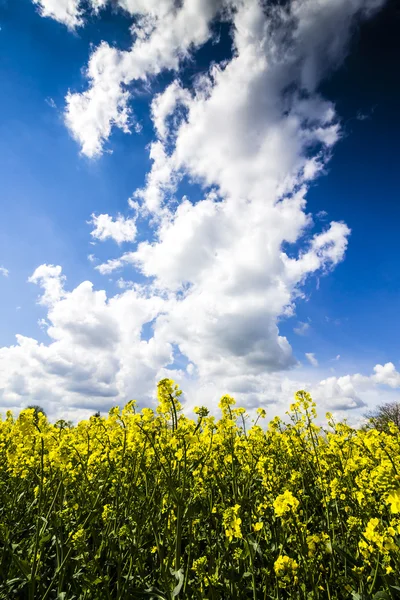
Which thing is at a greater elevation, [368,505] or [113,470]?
[113,470]

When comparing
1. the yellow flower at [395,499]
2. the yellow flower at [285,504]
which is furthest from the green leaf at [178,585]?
the yellow flower at [395,499]

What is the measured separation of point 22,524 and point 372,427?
624 centimetres

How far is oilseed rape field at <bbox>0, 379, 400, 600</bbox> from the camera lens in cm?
283

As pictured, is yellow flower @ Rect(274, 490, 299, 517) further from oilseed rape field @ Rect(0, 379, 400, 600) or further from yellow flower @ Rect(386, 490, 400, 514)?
yellow flower @ Rect(386, 490, 400, 514)

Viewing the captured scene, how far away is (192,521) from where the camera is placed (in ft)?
11.8

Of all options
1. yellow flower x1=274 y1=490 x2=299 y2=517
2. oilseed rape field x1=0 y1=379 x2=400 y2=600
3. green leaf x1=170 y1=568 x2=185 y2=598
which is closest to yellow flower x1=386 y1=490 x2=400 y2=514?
oilseed rape field x1=0 y1=379 x2=400 y2=600

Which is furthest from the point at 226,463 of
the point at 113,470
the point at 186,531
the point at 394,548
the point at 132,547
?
the point at 394,548

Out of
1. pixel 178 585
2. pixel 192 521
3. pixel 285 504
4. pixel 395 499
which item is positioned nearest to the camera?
pixel 395 499

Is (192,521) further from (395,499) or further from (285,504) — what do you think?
(395,499)

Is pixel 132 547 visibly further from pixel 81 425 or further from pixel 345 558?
pixel 81 425

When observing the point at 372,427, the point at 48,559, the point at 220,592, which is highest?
the point at 372,427

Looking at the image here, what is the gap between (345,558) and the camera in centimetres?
313

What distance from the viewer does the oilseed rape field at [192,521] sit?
9.29ft

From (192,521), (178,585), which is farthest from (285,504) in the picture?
(192,521)
